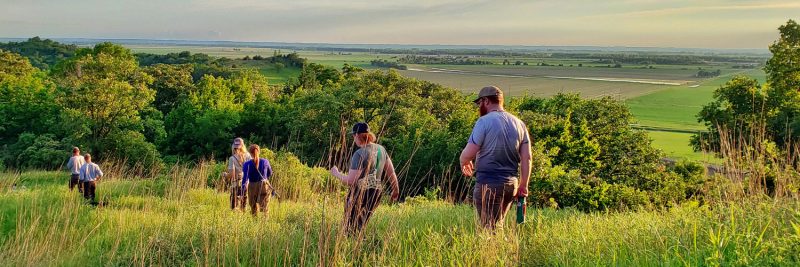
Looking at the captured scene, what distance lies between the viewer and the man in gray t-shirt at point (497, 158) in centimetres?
471

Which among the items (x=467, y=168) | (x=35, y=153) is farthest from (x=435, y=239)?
(x=35, y=153)

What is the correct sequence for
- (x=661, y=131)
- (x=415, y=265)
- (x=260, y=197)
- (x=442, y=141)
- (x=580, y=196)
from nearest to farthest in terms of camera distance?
(x=415, y=265), (x=260, y=197), (x=580, y=196), (x=442, y=141), (x=661, y=131)

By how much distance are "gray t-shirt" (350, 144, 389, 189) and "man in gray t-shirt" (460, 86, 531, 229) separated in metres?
0.87

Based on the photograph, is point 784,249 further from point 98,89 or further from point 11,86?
point 11,86

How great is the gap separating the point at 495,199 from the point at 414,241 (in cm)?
86

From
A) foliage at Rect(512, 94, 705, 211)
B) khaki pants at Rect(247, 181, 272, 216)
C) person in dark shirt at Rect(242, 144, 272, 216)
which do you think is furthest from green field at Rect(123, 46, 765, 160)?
khaki pants at Rect(247, 181, 272, 216)

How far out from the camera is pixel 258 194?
25.7 ft

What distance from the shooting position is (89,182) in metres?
11.4

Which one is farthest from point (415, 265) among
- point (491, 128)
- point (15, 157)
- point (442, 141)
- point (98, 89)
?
point (15, 157)

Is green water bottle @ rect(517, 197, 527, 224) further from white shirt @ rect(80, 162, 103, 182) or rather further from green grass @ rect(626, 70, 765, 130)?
green grass @ rect(626, 70, 765, 130)

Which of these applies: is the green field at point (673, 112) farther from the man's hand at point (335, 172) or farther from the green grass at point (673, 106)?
the man's hand at point (335, 172)

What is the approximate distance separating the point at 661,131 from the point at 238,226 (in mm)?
63979

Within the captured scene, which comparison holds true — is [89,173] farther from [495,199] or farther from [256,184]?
[495,199]

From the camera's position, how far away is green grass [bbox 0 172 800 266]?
3.51 m
